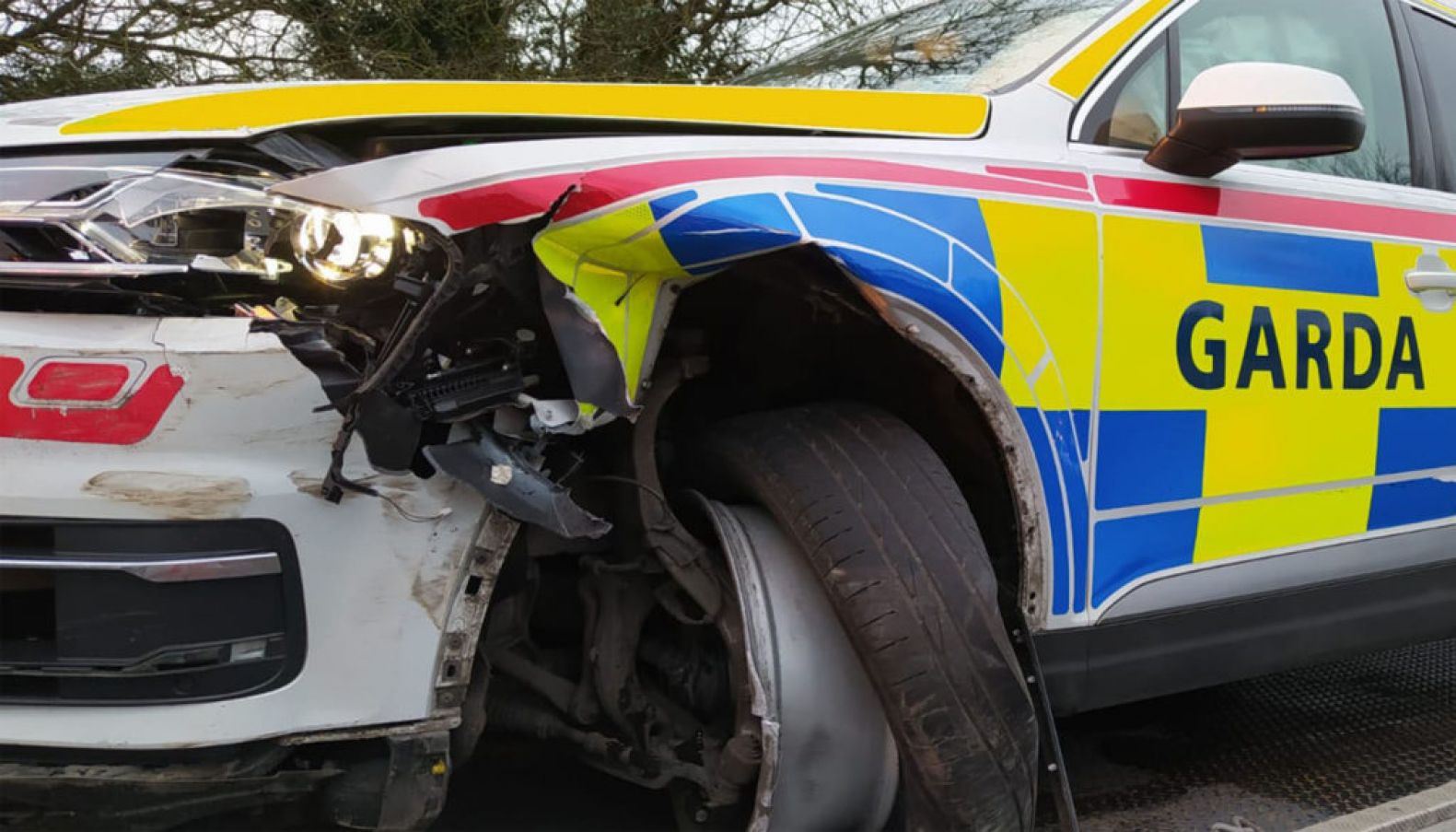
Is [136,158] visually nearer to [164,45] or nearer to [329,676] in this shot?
[329,676]

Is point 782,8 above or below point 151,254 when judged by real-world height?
above

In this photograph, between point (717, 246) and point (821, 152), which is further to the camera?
point (821, 152)

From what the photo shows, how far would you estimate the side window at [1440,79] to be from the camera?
2.71 m

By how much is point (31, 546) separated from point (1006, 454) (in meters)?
1.46

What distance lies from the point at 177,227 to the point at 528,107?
1.69 feet

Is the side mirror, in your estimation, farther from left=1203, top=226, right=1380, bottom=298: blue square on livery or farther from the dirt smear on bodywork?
the dirt smear on bodywork

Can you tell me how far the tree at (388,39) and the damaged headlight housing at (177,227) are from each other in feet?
18.7

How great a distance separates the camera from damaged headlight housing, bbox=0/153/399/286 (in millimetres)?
1455

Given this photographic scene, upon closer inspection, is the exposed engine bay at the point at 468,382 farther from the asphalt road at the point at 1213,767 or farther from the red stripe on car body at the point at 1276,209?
the red stripe on car body at the point at 1276,209

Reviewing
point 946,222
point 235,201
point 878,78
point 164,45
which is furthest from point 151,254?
point 164,45

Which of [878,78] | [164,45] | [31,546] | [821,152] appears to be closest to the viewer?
[31,546]

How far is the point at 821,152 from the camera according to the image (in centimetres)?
167

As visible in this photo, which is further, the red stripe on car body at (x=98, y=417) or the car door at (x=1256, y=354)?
the car door at (x=1256, y=354)

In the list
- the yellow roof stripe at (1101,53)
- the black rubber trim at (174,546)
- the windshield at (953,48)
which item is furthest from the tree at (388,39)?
the black rubber trim at (174,546)
